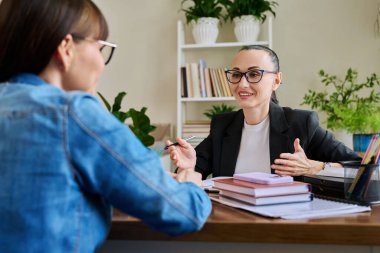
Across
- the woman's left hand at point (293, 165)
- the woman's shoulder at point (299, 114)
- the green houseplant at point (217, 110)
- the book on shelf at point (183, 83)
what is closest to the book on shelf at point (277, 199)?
the woman's left hand at point (293, 165)


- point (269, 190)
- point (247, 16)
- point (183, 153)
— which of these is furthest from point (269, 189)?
point (247, 16)

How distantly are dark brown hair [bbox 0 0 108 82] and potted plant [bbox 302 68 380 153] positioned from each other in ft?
8.42

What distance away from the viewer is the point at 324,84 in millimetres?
3752

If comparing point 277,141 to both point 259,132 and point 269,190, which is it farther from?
point 269,190

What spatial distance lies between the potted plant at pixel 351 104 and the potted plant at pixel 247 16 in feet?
2.32

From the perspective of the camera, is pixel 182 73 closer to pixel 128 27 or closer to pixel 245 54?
pixel 128 27

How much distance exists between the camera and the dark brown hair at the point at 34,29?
0.73m

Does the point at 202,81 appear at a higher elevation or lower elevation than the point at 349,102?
higher

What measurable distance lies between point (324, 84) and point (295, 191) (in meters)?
2.97

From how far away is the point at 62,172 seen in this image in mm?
659

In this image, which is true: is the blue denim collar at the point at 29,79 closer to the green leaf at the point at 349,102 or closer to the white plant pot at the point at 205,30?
the green leaf at the point at 349,102

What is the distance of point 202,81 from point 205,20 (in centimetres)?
54

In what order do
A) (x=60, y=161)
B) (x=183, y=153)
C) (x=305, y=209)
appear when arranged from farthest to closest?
(x=183, y=153) < (x=305, y=209) < (x=60, y=161)

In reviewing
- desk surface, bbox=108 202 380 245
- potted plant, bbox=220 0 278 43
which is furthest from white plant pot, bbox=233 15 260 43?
desk surface, bbox=108 202 380 245
